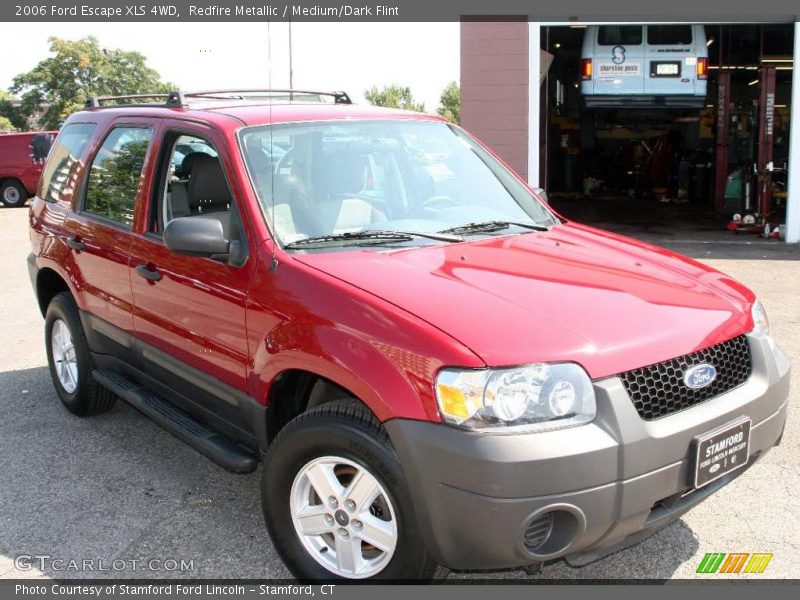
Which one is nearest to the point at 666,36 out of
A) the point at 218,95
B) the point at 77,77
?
the point at 218,95

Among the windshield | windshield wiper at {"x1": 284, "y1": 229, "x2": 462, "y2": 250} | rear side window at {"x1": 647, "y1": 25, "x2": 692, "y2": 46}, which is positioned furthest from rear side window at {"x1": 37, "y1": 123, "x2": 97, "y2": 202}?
rear side window at {"x1": 647, "y1": 25, "x2": 692, "y2": 46}

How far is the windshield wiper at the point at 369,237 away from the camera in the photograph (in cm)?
343

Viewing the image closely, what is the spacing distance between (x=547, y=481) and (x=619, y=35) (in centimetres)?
1374

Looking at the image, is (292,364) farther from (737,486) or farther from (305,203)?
(737,486)

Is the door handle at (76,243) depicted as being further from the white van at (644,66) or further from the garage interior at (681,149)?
the white van at (644,66)

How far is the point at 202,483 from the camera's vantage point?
14.0 ft

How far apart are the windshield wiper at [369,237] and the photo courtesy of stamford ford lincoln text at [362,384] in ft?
0.05

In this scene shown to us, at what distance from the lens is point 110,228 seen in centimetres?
446

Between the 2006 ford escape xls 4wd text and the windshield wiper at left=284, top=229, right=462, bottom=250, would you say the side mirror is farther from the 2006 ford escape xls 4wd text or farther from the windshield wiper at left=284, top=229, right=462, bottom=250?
the windshield wiper at left=284, top=229, right=462, bottom=250

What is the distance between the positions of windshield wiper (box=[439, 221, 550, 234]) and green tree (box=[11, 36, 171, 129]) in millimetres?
57991

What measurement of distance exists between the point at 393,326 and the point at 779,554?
2007 millimetres

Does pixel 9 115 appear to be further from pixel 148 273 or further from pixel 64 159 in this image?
pixel 148 273

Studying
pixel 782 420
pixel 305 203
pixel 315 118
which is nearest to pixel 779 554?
pixel 782 420

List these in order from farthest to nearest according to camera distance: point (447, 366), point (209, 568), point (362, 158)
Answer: point (362, 158), point (209, 568), point (447, 366)
